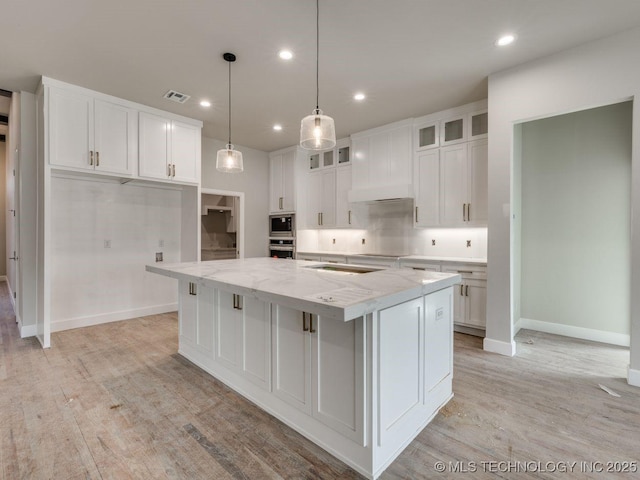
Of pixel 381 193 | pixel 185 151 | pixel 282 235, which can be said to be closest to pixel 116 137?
pixel 185 151

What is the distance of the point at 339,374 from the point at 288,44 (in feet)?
8.48

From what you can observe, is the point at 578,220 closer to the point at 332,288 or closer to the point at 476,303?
the point at 476,303

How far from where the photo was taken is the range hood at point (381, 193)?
170 inches

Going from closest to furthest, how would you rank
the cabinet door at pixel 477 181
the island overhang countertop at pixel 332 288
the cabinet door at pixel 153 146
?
the island overhang countertop at pixel 332 288 < the cabinet door at pixel 477 181 < the cabinet door at pixel 153 146

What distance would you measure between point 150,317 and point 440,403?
3.95 meters

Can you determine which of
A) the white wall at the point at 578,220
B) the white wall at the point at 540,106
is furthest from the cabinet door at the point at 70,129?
the white wall at the point at 578,220

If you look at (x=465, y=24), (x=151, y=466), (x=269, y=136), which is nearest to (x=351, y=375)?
(x=151, y=466)

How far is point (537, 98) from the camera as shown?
114 inches

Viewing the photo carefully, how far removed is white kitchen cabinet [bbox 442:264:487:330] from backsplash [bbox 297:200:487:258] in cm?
55

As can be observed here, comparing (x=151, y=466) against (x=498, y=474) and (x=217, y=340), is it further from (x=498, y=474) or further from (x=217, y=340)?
(x=498, y=474)

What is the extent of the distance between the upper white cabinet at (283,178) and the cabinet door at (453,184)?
2546 mm

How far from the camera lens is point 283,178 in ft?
19.2

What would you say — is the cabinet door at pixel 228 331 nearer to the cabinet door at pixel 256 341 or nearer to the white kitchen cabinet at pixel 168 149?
the cabinet door at pixel 256 341

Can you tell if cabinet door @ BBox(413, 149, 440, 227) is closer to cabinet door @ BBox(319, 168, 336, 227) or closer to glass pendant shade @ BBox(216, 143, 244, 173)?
cabinet door @ BBox(319, 168, 336, 227)
